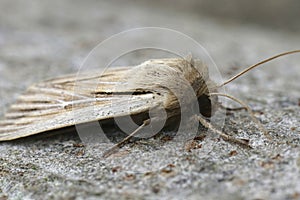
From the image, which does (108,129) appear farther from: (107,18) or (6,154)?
(107,18)

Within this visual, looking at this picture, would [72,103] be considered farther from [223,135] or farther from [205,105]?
[223,135]

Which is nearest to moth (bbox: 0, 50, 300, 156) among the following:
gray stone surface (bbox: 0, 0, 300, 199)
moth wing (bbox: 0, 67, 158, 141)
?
moth wing (bbox: 0, 67, 158, 141)

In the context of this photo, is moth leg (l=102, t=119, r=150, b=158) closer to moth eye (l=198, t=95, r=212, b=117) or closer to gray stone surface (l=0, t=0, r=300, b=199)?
gray stone surface (l=0, t=0, r=300, b=199)

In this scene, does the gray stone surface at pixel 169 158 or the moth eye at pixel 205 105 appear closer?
the gray stone surface at pixel 169 158

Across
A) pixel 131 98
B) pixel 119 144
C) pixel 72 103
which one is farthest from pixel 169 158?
pixel 72 103

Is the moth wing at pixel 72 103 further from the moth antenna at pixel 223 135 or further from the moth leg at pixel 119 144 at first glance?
the moth antenna at pixel 223 135

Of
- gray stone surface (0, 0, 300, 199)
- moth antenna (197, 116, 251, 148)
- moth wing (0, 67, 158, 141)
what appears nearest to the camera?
gray stone surface (0, 0, 300, 199)

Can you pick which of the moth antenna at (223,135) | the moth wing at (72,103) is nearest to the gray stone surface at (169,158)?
the moth antenna at (223,135)

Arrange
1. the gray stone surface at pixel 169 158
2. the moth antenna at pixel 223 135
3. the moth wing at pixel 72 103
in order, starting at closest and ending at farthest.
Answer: the gray stone surface at pixel 169 158
the moth antenna at pixel 223 135
the moth wing at pixel 72 103
